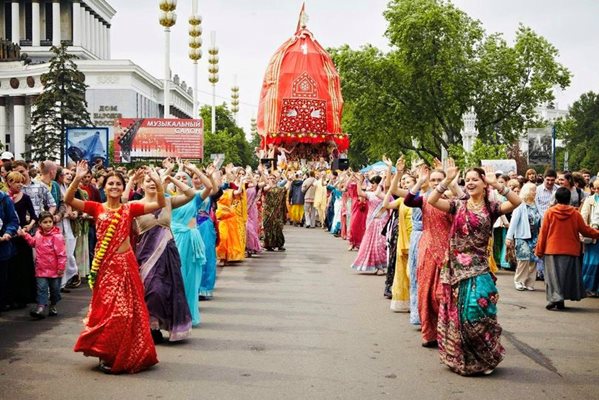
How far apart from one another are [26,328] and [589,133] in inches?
3647

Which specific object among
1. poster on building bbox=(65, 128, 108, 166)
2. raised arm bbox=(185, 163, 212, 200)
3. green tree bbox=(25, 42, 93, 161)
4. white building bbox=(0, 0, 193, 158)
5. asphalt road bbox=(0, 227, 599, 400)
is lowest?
asphalt road bbox=(0, 227, 599, 400)

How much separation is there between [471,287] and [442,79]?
4747cm

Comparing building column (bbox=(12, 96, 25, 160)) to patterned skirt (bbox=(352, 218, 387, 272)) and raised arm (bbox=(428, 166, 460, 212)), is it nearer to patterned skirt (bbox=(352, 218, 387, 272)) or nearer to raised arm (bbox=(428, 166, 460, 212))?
patterned skirt (bbox=(352, 218, 387, 272))

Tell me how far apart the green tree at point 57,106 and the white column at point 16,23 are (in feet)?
170

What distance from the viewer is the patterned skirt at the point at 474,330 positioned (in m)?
7.67

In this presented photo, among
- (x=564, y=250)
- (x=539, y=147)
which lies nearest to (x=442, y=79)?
(x=539, y=147)

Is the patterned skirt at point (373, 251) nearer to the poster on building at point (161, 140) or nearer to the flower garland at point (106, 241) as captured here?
the flower garland at point (106, 241)

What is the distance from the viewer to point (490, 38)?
57.2 metres

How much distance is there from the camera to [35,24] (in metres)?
102

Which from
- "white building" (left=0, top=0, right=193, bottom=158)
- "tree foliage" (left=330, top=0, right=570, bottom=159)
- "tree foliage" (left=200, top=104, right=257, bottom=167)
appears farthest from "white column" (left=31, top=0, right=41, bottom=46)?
"tree foliage" (left=330, top=0, right=570, bottom=159)

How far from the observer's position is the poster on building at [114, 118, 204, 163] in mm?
37812

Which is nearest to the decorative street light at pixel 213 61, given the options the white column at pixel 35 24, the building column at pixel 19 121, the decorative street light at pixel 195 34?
the decorative street light at pixel 195 34

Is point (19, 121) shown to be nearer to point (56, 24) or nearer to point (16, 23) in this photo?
point (56, 24)

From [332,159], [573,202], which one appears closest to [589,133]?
[332,159]
